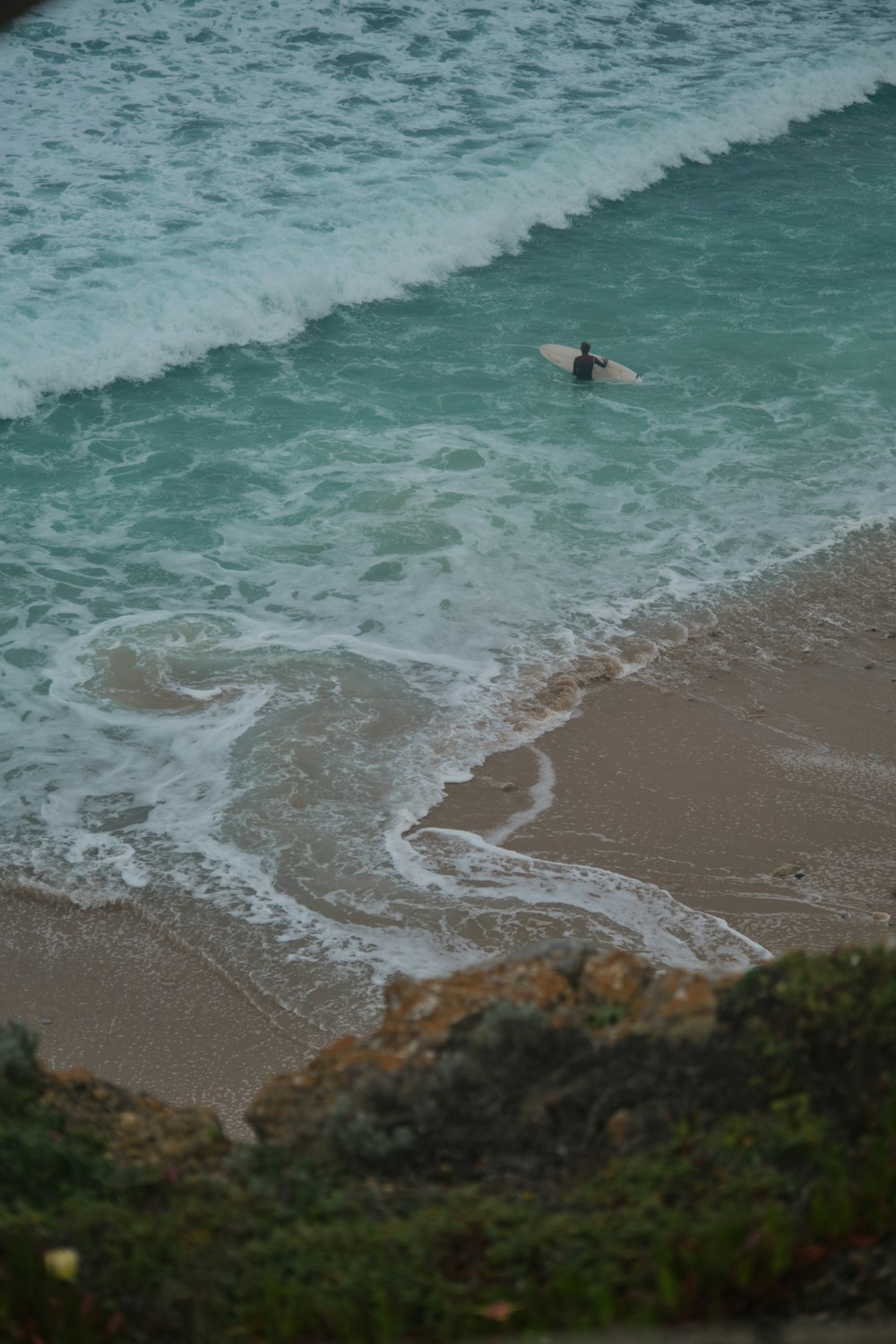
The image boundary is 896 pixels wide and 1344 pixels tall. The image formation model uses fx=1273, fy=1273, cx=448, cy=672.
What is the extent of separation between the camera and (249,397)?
16.0 meters

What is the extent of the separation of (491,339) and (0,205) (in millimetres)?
8267

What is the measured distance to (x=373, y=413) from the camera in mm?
15359

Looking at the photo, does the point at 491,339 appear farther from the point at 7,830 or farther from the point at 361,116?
the point at 7,830

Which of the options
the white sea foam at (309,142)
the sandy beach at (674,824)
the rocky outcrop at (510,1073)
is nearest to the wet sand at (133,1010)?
the sandy beach at (674,824)

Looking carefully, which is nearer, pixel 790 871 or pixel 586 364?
pixel 790 871

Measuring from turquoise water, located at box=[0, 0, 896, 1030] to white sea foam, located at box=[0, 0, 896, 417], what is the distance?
0.09 m

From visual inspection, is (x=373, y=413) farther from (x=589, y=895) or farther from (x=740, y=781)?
(x=589, y=895)

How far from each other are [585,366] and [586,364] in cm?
3

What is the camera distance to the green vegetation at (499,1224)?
9.29 feet

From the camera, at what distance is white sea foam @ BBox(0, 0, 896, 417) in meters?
18.1

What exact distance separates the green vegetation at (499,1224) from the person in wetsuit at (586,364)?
13.1 metres

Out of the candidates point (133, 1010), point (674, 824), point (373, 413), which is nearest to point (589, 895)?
point (674, 824)

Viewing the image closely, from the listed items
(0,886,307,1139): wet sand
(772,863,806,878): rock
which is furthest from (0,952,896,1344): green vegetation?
(772,863,806,878): rock

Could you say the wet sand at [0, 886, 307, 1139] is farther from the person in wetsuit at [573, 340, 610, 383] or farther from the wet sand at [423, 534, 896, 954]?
the person in wetsuit at [573, 340, 610, 383]
